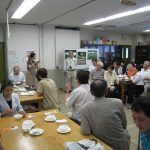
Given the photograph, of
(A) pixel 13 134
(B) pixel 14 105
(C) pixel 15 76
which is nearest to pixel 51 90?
(B) pixel 14 105

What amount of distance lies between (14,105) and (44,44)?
5021mm

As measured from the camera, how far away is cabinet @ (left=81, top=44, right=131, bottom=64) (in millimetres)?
9297

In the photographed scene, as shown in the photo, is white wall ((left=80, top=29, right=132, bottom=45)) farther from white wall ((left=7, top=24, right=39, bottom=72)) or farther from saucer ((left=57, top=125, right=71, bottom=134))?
saucer ((left=57, top=125, right=71, bottom=134))

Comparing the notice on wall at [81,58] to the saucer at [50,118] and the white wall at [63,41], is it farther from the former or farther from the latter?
the saucer at [50,118]

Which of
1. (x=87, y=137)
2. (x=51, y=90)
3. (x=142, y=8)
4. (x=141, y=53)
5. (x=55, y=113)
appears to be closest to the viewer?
(x=87, y=137)

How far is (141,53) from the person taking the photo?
1026 centimetres

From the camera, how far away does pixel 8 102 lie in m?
2.75

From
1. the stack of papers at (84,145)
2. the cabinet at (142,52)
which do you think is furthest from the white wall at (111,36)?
the stack of papers at (84,145)

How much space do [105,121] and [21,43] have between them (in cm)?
599

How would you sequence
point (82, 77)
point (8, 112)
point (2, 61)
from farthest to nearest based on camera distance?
point (2, 61) → point (82, 77) → point (8, 112)

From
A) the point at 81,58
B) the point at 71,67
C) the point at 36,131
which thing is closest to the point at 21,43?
the point at 71,67

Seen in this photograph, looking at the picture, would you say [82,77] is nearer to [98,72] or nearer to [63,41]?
[98,72]

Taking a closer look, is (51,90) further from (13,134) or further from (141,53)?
(141,53)

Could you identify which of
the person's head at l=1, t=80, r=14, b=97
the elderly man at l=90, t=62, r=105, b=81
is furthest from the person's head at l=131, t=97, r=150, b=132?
the elderly man at l=90, t=62, r=105, b=81
